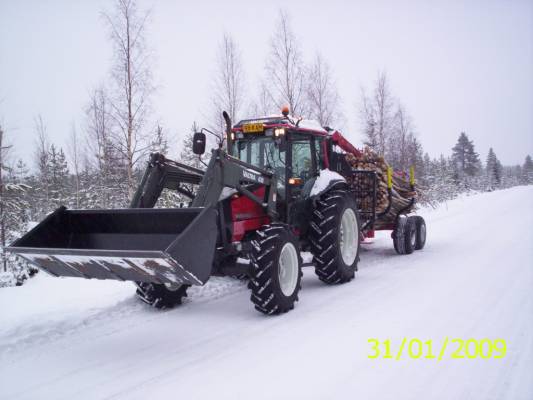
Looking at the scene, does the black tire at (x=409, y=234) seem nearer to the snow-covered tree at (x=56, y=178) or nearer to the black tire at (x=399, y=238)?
the black tire at (x=399, y=238)

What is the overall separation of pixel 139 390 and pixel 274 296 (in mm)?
2015

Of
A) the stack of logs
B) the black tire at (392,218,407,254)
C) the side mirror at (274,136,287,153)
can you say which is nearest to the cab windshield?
the side mirror at (274,136,287,153)

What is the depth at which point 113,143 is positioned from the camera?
15.0 m

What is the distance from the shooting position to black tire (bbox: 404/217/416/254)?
30.8ft

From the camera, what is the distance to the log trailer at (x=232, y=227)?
4074 millimetres

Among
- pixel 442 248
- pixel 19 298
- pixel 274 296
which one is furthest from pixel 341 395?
pixel 442 248

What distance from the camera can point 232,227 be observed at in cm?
529

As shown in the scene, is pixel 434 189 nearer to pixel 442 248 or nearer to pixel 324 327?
pixel 442 248

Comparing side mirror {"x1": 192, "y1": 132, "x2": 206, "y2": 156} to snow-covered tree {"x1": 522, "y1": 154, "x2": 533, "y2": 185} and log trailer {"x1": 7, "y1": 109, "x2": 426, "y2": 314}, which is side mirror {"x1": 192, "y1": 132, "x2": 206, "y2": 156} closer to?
log trailer {"x1": 7, "y1": 109, "x2": 426, "y2": 314}

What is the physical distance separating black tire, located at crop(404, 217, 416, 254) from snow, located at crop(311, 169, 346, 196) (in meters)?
2.95

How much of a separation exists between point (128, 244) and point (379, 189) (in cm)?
574

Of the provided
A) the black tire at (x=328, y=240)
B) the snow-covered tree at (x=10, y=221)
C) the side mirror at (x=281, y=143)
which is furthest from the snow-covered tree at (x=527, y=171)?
the side mirror at (x=281, y=143)

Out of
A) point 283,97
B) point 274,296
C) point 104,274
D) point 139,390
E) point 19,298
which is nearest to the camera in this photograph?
point 139,390
